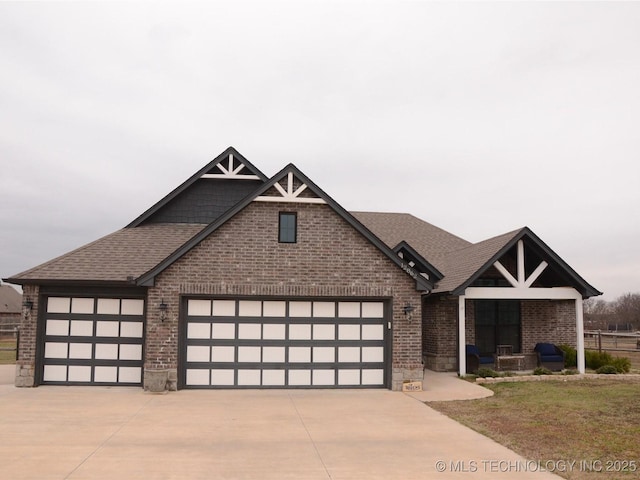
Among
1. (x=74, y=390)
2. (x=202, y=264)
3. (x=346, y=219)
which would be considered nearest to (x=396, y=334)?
(x=346, y=219)

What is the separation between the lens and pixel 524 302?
21.2m

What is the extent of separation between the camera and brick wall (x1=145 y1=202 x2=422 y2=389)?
1485 cm

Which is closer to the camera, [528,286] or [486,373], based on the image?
[486,373]

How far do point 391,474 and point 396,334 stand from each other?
7633 mm

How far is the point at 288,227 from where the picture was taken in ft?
50.7

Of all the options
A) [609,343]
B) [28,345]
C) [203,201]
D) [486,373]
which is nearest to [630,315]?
[609,343]

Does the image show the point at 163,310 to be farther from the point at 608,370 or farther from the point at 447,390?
the point at 608,370

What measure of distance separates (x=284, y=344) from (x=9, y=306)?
46.0m

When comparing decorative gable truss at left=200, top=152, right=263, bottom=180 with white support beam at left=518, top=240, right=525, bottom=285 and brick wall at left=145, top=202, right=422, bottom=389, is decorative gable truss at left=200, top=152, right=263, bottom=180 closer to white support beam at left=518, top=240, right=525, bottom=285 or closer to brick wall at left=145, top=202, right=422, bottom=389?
brick wall at left=145, top=202, right=422, bottom=389

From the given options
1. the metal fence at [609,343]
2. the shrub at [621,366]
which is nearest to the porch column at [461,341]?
the shrub at [621,366]

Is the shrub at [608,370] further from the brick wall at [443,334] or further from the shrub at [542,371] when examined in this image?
the brick wall at [443,334]

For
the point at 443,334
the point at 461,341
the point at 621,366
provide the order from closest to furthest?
1. the point at 461,341
2. the point at 621,366
3. the point at 443,334

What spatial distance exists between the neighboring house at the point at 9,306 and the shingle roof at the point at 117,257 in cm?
3573

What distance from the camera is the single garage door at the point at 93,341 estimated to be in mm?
15469
